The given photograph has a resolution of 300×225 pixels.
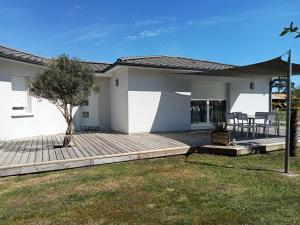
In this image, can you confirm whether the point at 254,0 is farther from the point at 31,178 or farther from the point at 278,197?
the point at 31,178

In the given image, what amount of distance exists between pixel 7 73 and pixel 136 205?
8.82 metres

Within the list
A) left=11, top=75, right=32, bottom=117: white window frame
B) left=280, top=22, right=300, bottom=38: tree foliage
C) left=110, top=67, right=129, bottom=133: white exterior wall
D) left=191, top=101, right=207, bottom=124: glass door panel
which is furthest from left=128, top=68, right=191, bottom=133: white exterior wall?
left=280, top=22, right=300, bottom=38: tree foliage

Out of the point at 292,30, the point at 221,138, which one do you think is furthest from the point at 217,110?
the point at 292,30

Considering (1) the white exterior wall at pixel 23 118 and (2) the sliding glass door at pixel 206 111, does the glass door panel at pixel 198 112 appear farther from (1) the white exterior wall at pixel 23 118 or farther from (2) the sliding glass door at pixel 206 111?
(1) the white exterior wall at pixel 23 118

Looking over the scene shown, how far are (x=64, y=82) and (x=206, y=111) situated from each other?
8594mm

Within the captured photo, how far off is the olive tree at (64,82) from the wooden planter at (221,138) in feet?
14.6

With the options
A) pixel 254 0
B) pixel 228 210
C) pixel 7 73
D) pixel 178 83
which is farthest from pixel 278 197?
pixel 7 73

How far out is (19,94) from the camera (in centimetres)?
1147

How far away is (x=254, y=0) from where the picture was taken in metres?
9.73

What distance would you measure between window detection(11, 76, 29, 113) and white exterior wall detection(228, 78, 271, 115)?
10593 mm

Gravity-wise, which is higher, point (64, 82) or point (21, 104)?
point (64, 82)

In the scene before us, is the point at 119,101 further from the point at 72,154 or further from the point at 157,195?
the point at 157,195

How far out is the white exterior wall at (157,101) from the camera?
1245 cm

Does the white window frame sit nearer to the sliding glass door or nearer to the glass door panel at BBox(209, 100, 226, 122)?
the sliding glass door
